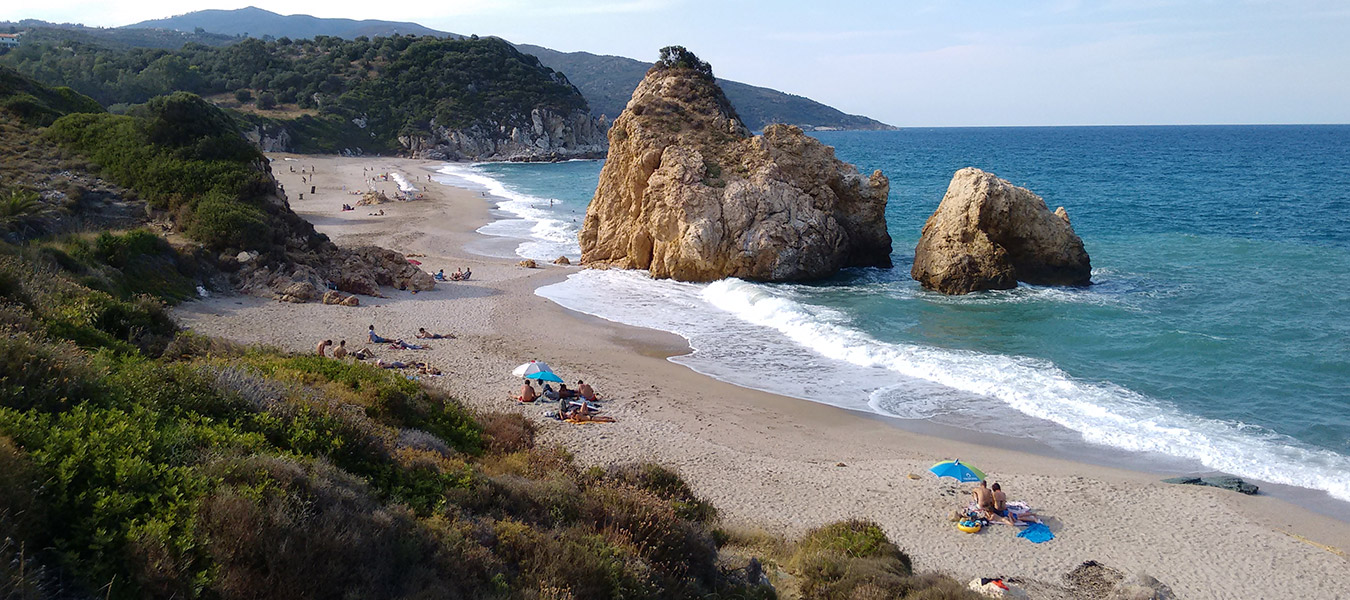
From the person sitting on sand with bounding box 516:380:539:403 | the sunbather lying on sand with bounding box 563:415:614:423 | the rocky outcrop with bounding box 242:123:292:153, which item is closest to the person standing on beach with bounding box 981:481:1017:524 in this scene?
the sunbather lying on sand with bounding box 563:415:614:423

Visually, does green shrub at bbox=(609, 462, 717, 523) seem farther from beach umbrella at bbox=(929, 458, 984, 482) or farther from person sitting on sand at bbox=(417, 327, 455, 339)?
person sitting on sand at bbox=(417, 327, 455, 339)

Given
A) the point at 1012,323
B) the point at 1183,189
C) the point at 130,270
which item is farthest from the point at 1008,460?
the point at 1183,189

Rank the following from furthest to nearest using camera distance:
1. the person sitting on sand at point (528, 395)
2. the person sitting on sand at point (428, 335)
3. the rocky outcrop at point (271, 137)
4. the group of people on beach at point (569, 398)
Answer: the rocky outcrop at point (271, 137), the person sitting on sand at point (428, 335), the person sitting on sand at point (528, 395), the group of people on beach at point (569, 398)

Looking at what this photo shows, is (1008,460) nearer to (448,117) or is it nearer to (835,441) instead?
(835,441)

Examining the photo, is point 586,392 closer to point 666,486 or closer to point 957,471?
point 666,486

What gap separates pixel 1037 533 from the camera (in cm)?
1018

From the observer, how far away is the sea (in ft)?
44.2

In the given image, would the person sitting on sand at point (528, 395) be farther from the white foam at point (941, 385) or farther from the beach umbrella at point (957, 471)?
the beach umbrella at point (957, 471)

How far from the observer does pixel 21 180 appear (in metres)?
20.2

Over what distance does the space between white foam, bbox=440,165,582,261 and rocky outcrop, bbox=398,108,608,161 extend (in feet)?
112

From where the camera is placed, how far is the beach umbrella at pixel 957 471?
440 inches

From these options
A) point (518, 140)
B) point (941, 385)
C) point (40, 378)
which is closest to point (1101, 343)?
point (941, 385)

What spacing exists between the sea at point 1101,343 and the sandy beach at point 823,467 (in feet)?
3.47

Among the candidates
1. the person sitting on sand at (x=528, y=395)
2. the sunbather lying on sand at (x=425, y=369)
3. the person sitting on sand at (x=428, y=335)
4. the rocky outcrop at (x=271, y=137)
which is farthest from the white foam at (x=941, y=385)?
the rocky outcrop at (x=271, y=137)
